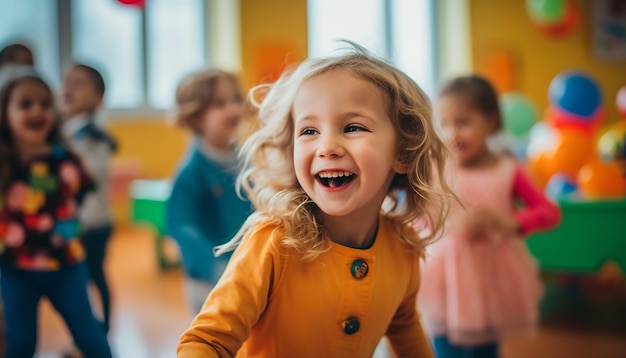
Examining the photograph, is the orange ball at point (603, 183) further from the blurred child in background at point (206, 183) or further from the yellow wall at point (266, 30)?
the yellow wall at point (266, 30)

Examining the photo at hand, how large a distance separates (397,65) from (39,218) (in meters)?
1.05

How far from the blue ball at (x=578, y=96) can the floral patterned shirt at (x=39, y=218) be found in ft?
8.35

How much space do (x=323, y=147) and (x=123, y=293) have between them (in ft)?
8.86

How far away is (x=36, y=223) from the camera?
62.8 inches

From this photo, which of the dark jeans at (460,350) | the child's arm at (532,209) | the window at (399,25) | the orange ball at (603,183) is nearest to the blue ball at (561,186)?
the orange ball at (603,183)

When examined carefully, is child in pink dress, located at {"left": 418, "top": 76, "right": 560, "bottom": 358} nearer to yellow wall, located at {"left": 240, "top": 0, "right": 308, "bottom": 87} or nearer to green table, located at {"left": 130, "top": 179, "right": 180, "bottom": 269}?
green table, located at {"left": 130, "top": 179, "right": 180, "bottom": 269}

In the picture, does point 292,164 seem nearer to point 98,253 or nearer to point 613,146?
point 98,253

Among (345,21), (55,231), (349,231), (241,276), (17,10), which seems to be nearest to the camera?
(241,276)

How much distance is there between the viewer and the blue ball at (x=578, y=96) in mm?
3178

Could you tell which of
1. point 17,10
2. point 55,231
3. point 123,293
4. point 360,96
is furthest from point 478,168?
point 17,10

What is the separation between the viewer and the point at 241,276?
3.00ft

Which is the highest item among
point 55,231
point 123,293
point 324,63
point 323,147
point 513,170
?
point 324,63

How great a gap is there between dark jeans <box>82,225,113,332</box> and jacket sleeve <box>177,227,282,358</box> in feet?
A: 4.86

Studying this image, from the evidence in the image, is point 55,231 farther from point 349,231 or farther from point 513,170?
point 513,170
